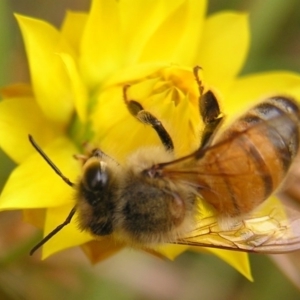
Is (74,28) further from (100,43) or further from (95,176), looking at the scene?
(95,176)

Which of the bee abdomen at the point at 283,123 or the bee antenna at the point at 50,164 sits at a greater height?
the bee abdomen at the point at 283,123

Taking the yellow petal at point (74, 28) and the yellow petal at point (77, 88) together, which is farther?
the yellow petal at point (74, 28)

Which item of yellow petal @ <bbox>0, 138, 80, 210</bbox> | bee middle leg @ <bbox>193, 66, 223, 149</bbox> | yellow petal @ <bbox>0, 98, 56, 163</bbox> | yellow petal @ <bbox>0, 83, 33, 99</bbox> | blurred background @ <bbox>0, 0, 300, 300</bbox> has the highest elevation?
bee middle leg @ <bbox>193, 66, 223, 149</bbox>

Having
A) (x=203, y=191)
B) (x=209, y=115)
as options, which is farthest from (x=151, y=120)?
(x=203, y=191)

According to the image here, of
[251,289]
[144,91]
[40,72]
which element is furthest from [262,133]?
[251,289]

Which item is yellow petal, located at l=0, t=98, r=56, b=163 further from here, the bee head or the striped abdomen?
the striped abdomen

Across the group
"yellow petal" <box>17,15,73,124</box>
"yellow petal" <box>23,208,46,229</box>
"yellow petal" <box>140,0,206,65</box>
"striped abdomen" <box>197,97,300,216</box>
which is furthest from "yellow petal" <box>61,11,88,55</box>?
"striped abdomen" <box>197,97,300,216</box>

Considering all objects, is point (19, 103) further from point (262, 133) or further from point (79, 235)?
point (262, 133)

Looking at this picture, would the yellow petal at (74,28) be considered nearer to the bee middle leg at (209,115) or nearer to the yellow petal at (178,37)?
the yellow petal at (178,37)

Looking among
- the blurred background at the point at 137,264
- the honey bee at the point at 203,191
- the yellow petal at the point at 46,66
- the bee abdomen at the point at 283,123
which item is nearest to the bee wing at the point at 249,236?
the honey bee at the point at 203,191
